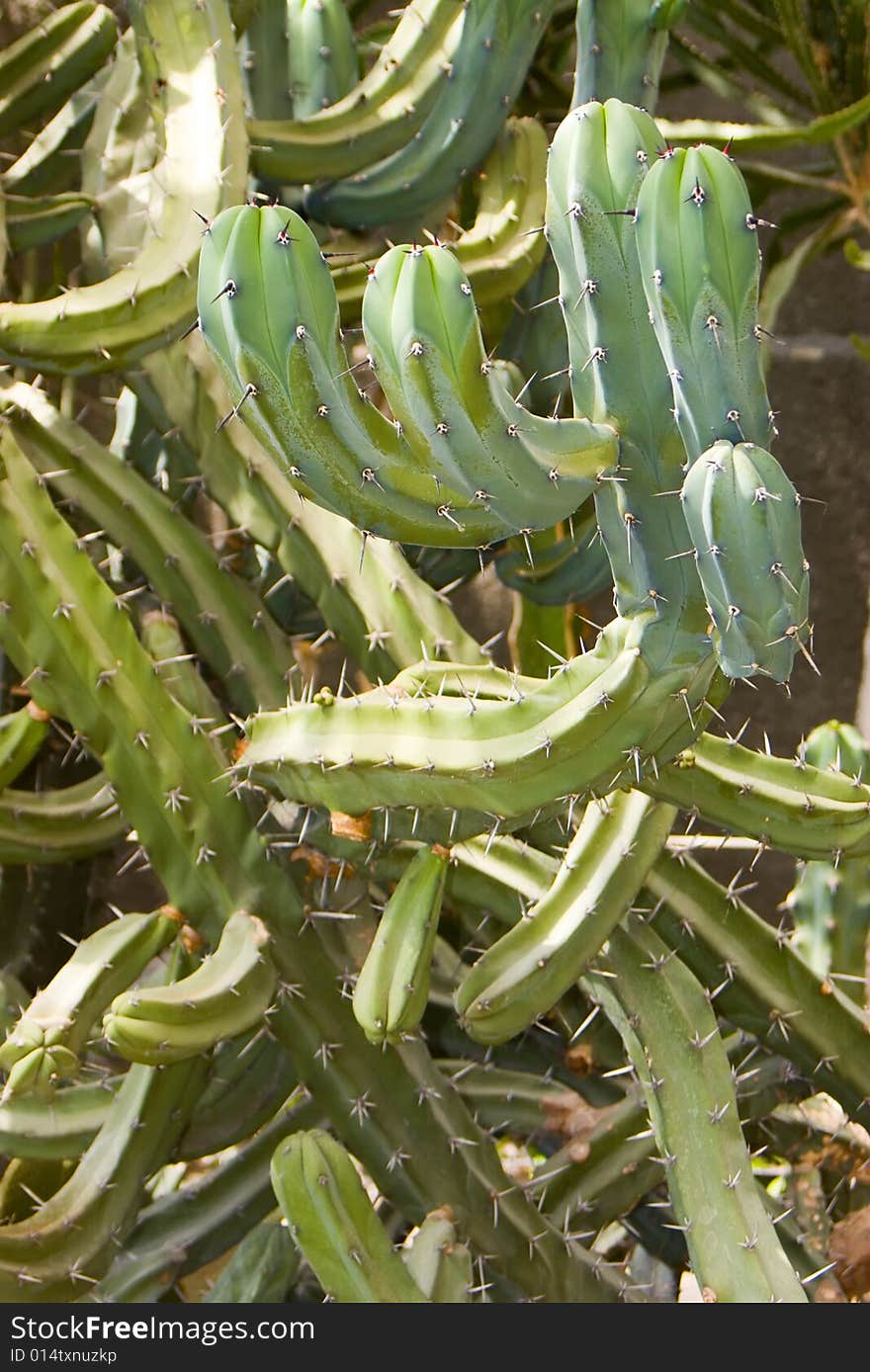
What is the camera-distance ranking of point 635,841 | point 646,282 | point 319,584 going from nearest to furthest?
point 646,282, point 635,841, point 319,584

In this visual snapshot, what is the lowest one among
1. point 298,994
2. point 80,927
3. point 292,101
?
point 80,927

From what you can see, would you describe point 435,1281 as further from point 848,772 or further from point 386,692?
point 848,772

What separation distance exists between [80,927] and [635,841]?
120 centimetres

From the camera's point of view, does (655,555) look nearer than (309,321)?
No

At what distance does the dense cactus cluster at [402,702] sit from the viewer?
108 centimetres

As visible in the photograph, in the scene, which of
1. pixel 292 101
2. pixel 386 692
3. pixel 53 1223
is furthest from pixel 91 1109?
pixel 292 101

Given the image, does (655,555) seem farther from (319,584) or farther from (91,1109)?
(91,1109)

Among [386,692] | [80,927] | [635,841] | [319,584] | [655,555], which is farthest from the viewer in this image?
[80,927]

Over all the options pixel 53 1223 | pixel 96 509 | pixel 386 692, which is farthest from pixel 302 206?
pixel 53 1223

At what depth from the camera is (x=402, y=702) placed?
1.38 meters

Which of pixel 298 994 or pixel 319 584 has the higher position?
pixel 319 584

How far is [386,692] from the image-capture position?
1.43 m

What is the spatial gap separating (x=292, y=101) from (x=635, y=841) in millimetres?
1242

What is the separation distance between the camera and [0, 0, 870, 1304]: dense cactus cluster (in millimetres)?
A: 1083
